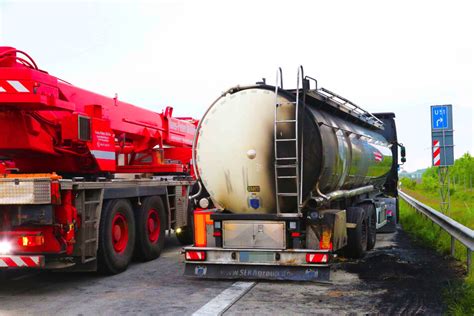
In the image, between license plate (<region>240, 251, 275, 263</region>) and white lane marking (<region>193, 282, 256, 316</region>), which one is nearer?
white lane marking (<region>193, 282, 256, 316</region>)

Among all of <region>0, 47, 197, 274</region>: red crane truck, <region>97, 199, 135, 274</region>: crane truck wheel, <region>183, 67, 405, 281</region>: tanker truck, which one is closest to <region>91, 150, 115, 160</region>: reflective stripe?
<region>0, 47, 197, 274</region>: red crane truck

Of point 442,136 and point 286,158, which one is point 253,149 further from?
point 442,136

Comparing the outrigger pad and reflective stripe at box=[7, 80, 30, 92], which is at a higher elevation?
reflective stripe at box=[7, 80, 30, 92]

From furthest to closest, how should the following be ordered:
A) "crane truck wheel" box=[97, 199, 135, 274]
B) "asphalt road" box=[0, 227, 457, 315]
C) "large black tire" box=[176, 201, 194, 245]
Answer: "large black tire" box=[176, 201, 194, 245] → "crane truck wheel" box=[97, 199, 135, 274] → "asphalt road" box=[0, 227, 457, 315]

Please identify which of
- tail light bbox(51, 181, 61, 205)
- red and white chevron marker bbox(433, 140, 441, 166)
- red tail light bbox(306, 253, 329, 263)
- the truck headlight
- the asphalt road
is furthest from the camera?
red and white chevron marker bbox(433, 140, 441, 166)

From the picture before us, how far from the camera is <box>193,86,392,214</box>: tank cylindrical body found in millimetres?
7484

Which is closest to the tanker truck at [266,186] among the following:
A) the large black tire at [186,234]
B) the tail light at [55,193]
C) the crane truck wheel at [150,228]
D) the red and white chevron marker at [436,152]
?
the crane truck wheel at [150,228]

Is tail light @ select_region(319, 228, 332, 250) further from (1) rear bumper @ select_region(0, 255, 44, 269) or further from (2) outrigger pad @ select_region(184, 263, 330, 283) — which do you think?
(1) rear bumper @ select_region(0, 255, 44, 269)

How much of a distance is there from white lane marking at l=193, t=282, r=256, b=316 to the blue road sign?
8.95 metres

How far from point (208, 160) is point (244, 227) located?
1.14 meters

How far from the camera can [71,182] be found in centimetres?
724

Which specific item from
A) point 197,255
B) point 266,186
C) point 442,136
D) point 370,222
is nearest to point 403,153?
point 442,136

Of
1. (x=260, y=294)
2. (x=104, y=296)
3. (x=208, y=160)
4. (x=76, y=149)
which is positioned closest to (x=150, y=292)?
(x=104, y=296)

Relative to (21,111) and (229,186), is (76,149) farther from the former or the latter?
(229,186)
